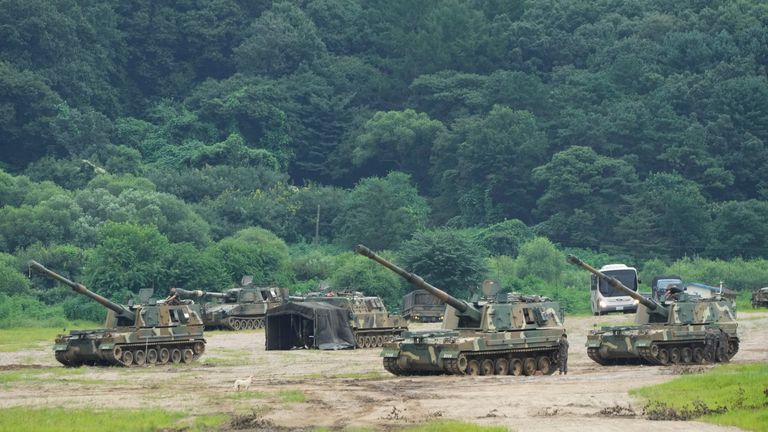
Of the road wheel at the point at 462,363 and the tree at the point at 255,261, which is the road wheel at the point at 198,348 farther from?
the tree at the point at 255,261

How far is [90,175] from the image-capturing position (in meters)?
116

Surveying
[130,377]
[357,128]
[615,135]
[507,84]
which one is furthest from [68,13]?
[130,377]

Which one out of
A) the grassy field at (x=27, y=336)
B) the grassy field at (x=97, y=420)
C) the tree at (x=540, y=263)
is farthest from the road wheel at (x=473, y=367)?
the tree at (x=540, y=263)

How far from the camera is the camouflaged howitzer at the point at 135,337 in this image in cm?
4738

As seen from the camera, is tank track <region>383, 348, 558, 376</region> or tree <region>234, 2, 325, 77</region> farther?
tree <region>234, 2, 325, 77</region>

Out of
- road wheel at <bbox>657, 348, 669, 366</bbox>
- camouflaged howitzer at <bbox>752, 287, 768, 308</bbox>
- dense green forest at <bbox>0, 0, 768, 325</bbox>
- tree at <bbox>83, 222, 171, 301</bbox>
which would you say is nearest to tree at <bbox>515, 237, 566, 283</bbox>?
dense green forest at <bbox>0, 0, 768, 325</bbox>

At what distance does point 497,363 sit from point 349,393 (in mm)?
6669

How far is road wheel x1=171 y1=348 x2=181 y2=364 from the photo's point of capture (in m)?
49.7

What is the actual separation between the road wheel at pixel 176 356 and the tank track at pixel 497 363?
939 centimetres

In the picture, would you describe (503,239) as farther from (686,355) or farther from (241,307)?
(686,355)

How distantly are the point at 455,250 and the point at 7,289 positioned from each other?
2212cm

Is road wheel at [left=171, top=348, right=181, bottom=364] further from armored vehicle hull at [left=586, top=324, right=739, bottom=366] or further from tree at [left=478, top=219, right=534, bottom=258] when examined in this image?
tree at [left=478, top=219, right=534, bottom=258]

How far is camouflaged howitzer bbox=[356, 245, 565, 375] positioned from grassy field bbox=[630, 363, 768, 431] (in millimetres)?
4656

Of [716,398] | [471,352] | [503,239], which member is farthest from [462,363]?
[503,239]
